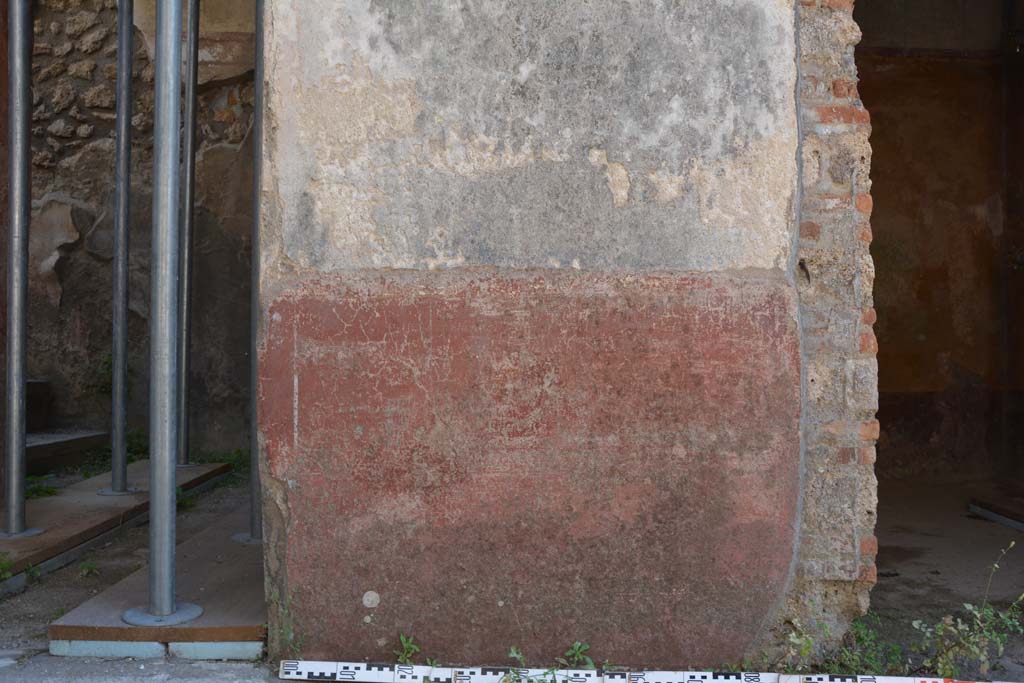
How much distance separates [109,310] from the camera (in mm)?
6477

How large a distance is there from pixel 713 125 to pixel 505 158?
0.58 meters

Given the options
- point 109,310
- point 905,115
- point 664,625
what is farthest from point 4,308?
point 905,115

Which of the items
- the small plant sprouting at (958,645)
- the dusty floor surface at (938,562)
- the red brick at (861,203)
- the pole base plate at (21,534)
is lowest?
the dusty floor surface at (938,562)

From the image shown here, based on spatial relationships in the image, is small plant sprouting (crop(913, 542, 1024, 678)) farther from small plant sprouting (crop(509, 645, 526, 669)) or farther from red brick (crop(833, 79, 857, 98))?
red brick (crop(833, 79, 857, 98))

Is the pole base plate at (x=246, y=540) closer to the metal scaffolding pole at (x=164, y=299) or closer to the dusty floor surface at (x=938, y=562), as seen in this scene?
the metal scaffolding pole at (x=164, y=299)

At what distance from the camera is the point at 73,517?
397 centimetres

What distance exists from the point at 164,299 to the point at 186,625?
36.0 inches

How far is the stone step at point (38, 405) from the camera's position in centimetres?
608

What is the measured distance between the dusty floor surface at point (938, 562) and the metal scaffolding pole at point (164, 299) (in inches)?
88.9

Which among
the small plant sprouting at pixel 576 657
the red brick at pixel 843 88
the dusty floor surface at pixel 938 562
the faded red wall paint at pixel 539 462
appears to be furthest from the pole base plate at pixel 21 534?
the red brick at pixel 843 88

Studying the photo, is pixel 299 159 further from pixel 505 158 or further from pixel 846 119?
pixel 846 119

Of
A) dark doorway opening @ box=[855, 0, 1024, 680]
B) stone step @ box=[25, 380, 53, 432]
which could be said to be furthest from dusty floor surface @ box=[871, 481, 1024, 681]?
stone step @ box=[25, 380, 53, 432]

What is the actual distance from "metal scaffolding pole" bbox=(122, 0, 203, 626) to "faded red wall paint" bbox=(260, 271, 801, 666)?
1.13 ft

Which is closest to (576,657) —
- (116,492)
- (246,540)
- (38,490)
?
(246,540)
